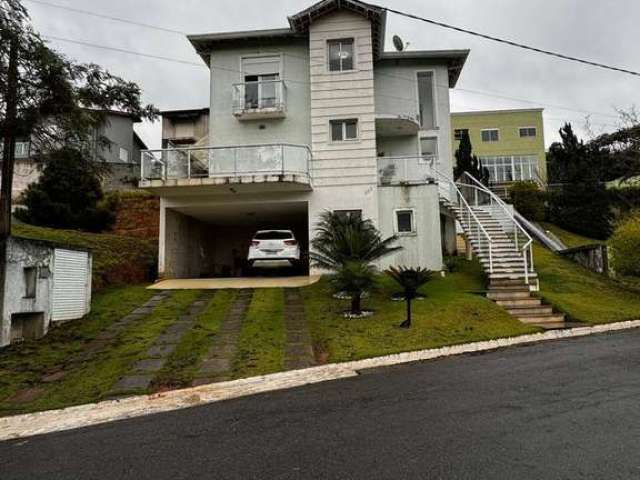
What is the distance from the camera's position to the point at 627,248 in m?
15.2

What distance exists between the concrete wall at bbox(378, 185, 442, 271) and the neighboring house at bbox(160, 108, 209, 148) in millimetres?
19547

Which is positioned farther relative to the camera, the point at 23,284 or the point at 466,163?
the point at 466,163

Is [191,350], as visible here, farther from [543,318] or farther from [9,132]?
[543,318]

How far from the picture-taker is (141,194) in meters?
23.6

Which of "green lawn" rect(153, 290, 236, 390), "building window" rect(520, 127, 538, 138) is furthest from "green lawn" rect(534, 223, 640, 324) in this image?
"building window" rect(520, 127, 538, 138)

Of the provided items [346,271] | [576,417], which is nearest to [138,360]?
[346,271]

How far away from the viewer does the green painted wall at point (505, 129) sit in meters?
42.7

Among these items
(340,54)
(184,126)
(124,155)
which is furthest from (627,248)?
(124,155)

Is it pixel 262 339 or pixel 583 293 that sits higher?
pixel 583 293

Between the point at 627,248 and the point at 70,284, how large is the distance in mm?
16512

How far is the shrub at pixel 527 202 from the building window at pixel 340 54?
16255 mm

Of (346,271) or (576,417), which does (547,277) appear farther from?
(576,417)

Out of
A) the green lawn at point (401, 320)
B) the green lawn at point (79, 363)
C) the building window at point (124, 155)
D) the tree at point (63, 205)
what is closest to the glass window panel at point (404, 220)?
the green lawn at point (401, 320)

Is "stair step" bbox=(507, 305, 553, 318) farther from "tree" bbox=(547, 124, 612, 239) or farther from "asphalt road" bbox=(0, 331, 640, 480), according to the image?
"tree" bbox=(547, 124, 612, 239)
